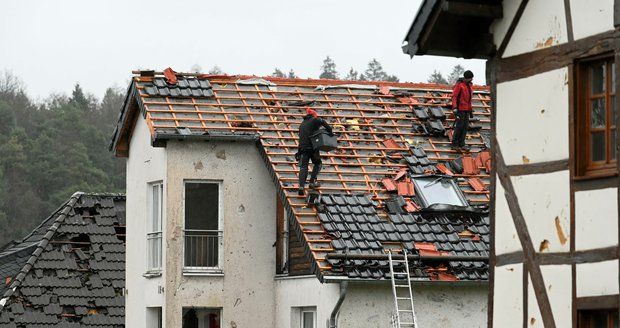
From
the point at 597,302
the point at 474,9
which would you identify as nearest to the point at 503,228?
the point at 597,302

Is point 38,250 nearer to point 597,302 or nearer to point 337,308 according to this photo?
point 337,308

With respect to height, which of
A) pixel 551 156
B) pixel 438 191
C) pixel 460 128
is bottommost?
pixel 551 156

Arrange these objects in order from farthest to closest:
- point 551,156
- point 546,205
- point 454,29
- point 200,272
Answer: point 200,272 < point 454,29 < point 551,156 < point 546,205

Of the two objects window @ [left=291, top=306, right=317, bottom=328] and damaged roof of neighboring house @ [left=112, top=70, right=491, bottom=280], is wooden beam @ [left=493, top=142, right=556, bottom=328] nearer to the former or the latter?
damaged roof of neighboring house @ [left=112, top=70, right=491, bottom=280]

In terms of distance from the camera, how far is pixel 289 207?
2650 centimetres

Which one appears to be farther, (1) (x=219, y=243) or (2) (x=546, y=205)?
(1) (x=219, y=243)

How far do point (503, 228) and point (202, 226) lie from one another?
41.4ft

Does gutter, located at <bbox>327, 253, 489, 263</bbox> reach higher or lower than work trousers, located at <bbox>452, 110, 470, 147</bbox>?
lower

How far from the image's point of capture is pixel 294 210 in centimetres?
2633

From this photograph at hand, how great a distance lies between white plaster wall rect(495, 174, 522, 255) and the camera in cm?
1727

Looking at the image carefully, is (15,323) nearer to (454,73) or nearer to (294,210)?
(294,210)

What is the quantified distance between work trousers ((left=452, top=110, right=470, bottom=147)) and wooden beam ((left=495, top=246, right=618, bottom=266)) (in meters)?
12.0

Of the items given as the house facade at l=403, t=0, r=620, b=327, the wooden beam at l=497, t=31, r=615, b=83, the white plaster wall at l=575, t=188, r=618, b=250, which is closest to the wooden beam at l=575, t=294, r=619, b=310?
the house facade at l=403, t=0, r=620, b=327

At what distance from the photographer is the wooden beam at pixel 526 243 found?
649 inches
